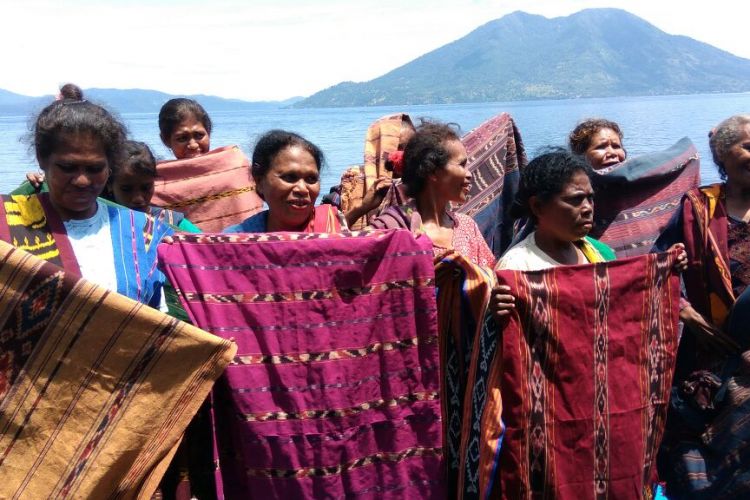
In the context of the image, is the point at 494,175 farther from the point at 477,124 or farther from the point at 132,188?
the point at 477,124

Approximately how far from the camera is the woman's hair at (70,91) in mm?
4688

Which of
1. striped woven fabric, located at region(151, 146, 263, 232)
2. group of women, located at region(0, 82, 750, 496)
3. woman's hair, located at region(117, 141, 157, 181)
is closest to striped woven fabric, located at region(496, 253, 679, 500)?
group of women, located at region(0, 82, 750, 496)

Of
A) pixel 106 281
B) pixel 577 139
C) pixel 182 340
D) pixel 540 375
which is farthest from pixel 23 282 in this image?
pixel 577 139

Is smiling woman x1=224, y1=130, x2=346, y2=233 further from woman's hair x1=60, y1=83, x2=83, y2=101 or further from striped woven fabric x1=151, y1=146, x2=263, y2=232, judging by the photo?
woman's hair x1=60, y1=83, x2=83, y2=101

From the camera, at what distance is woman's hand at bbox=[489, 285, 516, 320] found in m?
2.90

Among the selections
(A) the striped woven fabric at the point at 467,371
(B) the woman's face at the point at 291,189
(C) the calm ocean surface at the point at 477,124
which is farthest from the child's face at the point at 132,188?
(A) the striped woven fabric at the point at 467,371

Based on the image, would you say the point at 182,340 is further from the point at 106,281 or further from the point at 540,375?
the point at 540,375

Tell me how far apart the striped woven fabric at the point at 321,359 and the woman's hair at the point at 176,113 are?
2.24 m

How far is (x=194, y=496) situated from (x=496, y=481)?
1152mm

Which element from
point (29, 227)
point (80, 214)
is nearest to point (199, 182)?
point (80, 214)

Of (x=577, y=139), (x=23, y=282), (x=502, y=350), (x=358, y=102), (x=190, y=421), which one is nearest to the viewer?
(x=23, y=282)

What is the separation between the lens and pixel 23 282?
2535mm

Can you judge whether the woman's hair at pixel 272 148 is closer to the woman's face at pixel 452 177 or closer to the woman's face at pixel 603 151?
the woman's face at pixel 452 177

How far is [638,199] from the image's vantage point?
4.27 meters
